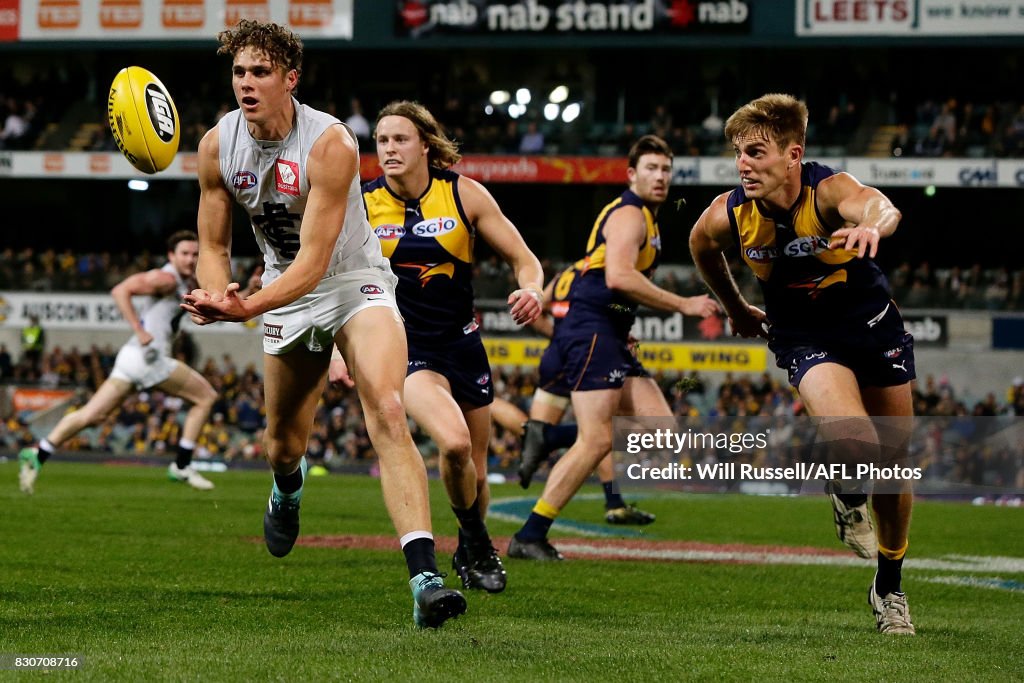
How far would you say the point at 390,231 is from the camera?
7.32 meters

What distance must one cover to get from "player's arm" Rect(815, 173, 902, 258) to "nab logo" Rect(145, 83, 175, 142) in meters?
2.89

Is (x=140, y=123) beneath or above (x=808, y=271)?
above

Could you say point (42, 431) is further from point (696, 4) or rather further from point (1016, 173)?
point (1016, 173)

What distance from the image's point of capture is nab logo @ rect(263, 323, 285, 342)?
598 cm

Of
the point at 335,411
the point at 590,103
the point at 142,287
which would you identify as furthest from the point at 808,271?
the point at 590,103

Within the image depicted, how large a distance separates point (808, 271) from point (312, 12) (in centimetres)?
2607

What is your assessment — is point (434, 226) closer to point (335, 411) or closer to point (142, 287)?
point (142, 287)

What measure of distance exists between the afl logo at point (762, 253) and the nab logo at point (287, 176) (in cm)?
203

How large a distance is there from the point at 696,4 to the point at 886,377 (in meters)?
24.2

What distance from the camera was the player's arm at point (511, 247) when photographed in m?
6.05

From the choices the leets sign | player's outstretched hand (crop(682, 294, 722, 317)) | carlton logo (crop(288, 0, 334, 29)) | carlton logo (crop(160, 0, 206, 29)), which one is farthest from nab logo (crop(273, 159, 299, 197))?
carlton logo (crop(160, 0, 206, 29))

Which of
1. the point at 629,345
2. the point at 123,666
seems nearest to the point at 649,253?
the point at 629,345

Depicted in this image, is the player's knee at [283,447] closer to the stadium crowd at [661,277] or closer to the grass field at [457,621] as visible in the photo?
the grass field at [457,621]

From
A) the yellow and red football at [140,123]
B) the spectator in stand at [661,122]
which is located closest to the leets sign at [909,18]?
the spectator in stand at [661,122]
